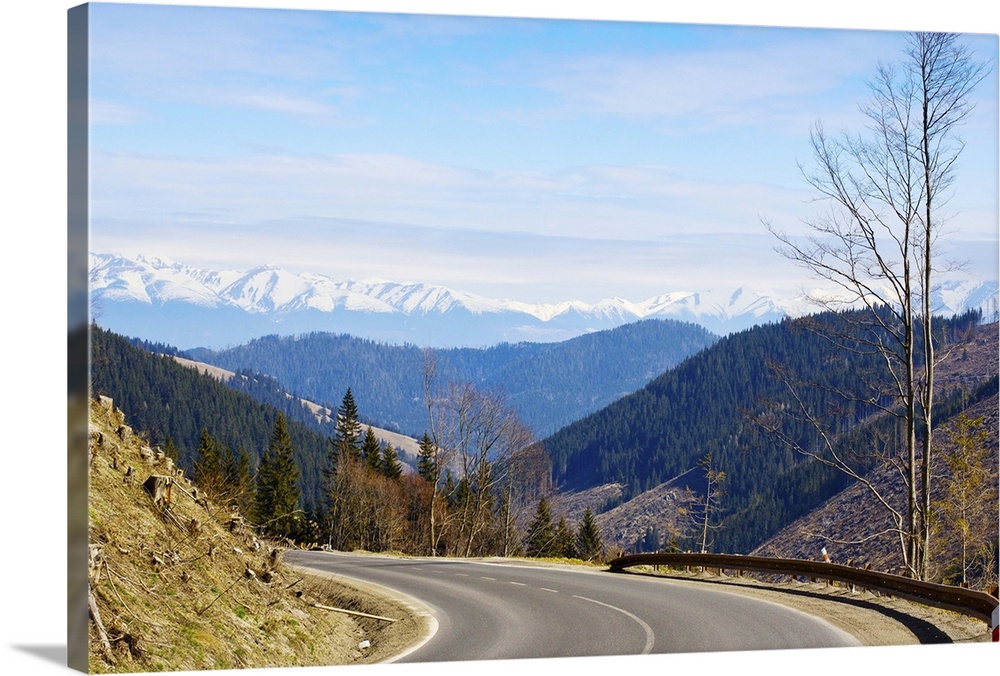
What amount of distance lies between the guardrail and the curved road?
0.80 metres

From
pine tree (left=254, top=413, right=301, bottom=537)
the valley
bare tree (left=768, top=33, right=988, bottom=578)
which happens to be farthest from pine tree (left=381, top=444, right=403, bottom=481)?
bare tree (left=768, top=33, right=988, bottom=578)

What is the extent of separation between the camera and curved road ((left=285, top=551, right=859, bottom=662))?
13922mm

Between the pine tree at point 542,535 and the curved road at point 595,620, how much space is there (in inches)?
1740

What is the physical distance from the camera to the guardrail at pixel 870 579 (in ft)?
47.0

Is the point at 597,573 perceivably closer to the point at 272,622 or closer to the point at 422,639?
the point at 422,639

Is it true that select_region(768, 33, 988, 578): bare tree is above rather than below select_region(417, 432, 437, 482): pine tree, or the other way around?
above

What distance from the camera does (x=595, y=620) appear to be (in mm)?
15477

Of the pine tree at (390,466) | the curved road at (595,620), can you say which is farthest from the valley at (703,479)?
the curved road at (595,620)

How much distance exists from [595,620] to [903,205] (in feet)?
27.7

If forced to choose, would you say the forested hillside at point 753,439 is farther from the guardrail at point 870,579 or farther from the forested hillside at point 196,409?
the guardrail at point 870,579

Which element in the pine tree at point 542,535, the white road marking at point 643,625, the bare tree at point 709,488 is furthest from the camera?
the pine tree at point 542,535

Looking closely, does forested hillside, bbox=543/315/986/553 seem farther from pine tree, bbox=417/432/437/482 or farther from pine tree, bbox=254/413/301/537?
pine tree, bbox=254/413/301/537

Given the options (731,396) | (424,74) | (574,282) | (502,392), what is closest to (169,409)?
(502,392)

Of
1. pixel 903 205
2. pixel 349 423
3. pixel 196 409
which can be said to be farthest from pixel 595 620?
pixel 196 409
